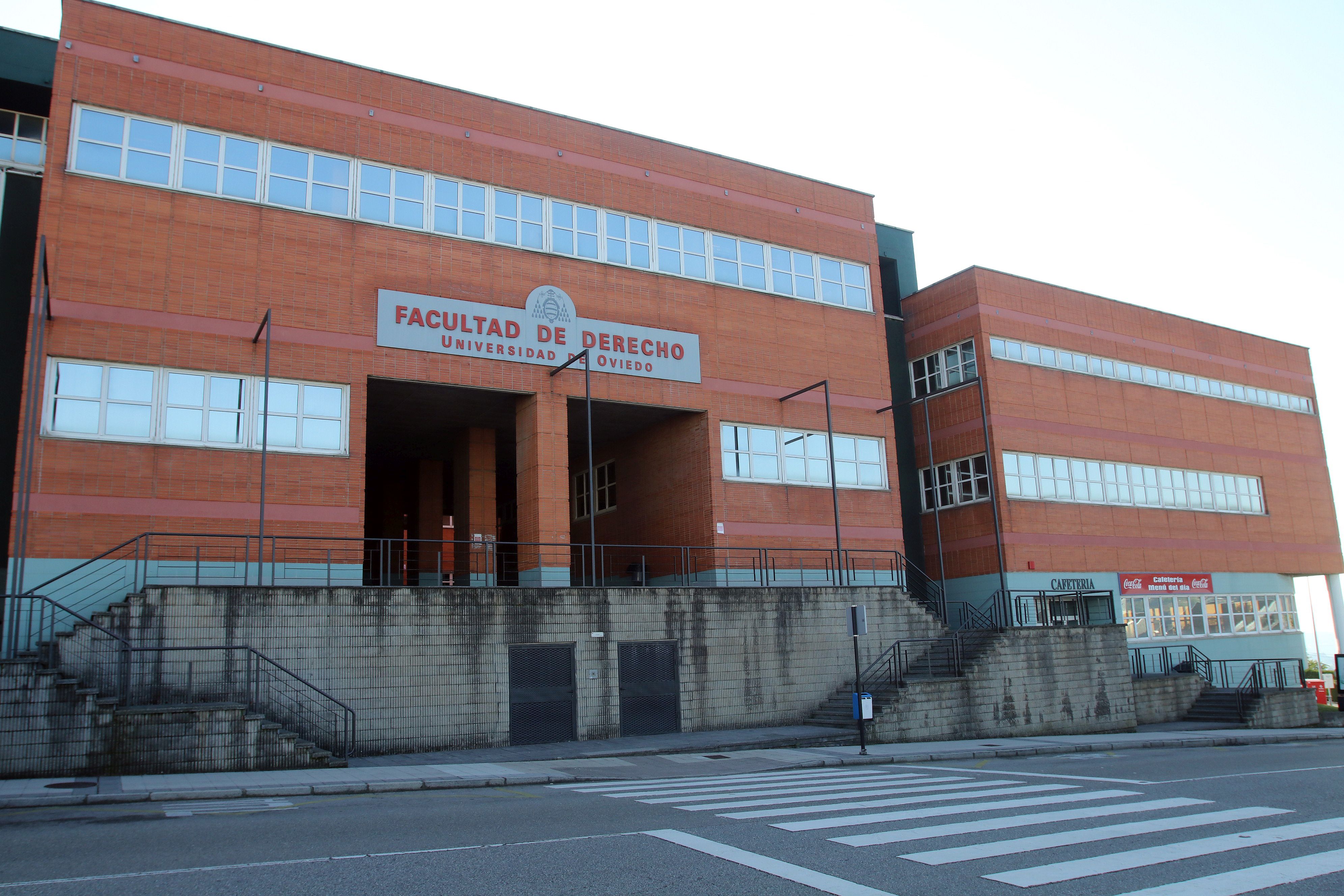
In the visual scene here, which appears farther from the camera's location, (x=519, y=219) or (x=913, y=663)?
(x=519, y=219)

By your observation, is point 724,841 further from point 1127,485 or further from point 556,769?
point 1127,485

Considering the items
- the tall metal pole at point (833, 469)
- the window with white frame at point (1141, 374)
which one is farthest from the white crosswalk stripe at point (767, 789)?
the window with white frame at point (1141, 374)

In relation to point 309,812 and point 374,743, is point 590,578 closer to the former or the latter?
point 374,743

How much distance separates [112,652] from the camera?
612 inches

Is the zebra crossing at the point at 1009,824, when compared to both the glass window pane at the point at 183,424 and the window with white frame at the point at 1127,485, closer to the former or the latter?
the glass window pane at the point at 183,424

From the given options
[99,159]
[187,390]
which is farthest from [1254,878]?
[99,159]

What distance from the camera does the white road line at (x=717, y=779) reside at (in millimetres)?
13617

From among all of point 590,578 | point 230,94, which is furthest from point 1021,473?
point 230,94

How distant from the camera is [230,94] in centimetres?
2128

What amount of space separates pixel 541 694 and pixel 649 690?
2.46m

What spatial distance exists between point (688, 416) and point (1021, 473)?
12.8m

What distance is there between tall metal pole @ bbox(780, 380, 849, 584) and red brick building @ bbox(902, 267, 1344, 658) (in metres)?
5.25

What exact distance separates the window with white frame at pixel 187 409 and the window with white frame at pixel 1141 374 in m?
22.3

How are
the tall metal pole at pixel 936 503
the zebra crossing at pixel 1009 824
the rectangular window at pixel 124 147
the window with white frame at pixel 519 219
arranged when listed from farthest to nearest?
the tall metal pole at pixel 936 503 < the window with white frame at pixel 519 219 < the rectangular window at pixel 124 147 < the zebra crossing at pixel 1009 824
